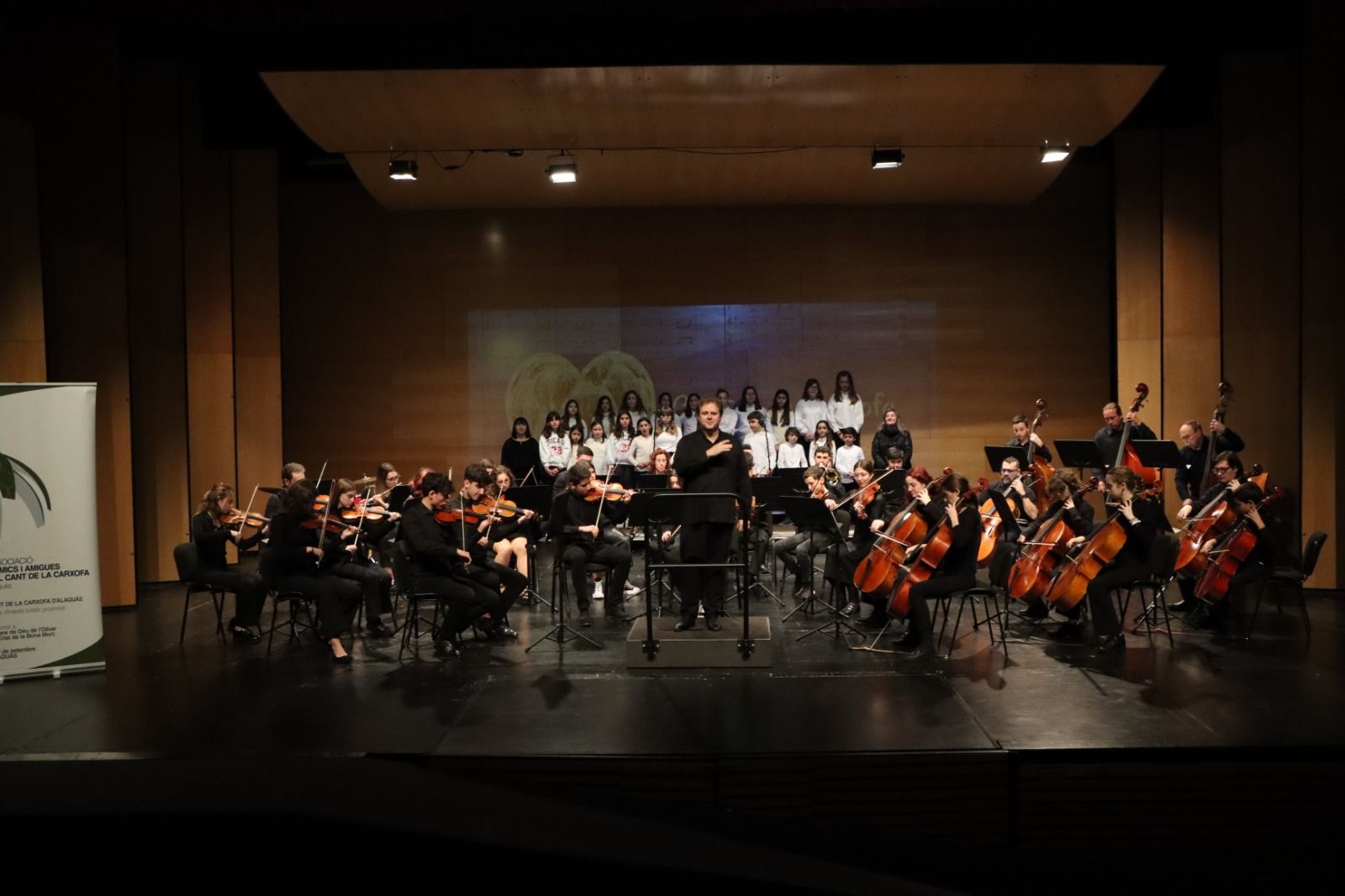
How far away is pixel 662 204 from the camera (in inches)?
531

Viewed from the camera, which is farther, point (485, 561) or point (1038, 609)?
point (1038, 609)

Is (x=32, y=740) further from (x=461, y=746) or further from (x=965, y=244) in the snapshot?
(x=965, y=244)

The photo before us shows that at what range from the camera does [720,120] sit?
32.3 ft

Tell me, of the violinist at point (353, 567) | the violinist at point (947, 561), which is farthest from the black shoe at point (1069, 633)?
the violinist at point (353, 567)

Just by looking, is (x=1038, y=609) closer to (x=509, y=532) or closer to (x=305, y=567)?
(x=509, y=532)

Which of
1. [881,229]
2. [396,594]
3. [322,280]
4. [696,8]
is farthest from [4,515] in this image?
[881,229]

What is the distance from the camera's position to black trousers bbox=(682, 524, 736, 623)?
633 centimetres

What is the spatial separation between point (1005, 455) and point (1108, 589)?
2.52m

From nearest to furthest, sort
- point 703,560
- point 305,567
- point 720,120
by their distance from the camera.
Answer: point 703,560 → point 305,567 → point 720,120

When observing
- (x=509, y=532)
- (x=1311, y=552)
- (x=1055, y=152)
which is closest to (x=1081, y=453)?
(x=1311, y=552)

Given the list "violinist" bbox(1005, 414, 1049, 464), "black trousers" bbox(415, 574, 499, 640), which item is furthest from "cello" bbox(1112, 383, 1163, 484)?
"black trousers" bbox(415, 574, 499, 640)

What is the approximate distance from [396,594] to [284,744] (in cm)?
302

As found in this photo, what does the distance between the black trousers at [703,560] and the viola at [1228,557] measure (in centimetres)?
328

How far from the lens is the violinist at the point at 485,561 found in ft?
22.3
